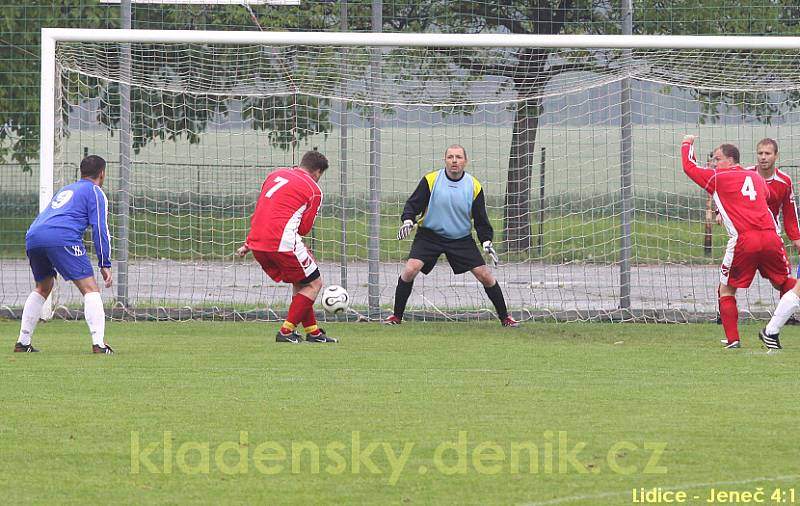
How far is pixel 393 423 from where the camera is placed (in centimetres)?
672

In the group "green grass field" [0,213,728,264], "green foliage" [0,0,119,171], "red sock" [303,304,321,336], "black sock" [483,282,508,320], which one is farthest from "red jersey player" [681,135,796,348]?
"green foliage" [0,0,119,171]

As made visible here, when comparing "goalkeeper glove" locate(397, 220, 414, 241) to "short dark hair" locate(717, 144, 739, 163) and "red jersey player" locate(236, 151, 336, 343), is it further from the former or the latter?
"short dark hair" locate(717, 144, 739, 163)

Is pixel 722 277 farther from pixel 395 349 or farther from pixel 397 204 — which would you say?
pixel 397 204

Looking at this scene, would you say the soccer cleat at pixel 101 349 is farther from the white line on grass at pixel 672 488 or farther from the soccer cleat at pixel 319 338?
the white line on grass at pixel 672 488

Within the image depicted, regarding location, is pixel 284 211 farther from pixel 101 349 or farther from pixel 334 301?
pixel 101 349

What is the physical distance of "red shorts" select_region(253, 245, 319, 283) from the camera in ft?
35.8

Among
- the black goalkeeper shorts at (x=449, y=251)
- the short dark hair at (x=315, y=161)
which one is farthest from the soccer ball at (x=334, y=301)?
the short dark hair at (x=315, y=161)

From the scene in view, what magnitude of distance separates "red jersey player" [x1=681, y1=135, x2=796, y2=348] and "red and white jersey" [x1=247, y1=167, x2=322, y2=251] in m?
3.34

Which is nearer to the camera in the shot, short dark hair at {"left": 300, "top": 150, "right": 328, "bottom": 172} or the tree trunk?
short dark hair at {"left": 300, "top": 150, "right": 328, "bottom": 172}

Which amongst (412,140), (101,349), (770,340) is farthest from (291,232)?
(770,340)

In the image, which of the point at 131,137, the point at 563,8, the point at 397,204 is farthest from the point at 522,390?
the point at 563,8

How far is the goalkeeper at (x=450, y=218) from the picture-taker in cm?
1267

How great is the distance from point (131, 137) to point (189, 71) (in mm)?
1022

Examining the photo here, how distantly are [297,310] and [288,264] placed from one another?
429mm
